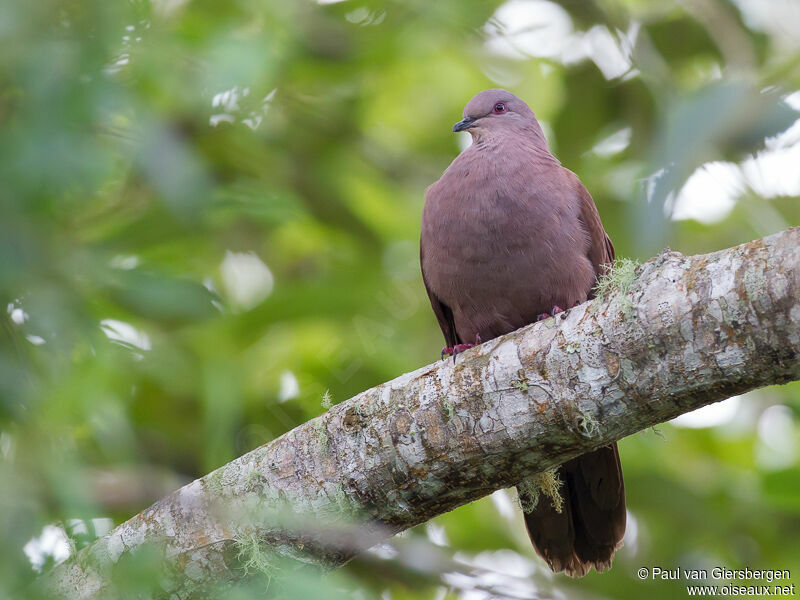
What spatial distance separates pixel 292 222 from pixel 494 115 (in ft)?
3.89

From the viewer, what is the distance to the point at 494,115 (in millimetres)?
4559

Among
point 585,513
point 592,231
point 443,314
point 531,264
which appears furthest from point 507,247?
point 585,513

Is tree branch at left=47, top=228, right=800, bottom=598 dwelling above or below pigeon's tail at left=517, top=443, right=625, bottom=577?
above

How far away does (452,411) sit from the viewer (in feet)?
8.80

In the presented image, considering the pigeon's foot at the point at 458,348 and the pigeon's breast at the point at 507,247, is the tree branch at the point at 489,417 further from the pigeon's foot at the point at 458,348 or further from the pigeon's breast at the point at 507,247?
the pigeon's breast at the point at 507,247

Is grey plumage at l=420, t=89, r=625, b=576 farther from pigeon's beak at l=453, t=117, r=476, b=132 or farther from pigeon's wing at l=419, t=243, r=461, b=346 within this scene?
pigeon's beak at l=453, t=117, r=476, b=132

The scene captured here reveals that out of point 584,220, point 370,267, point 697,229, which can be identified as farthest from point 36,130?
point 697,229

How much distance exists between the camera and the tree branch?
87.2 inches

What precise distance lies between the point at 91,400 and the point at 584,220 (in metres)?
2.01

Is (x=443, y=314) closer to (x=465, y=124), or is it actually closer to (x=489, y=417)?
(x=465, y=124)

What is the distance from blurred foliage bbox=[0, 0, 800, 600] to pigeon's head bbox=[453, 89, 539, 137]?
0.31 metres

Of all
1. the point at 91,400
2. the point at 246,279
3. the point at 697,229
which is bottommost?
the point at 246,279

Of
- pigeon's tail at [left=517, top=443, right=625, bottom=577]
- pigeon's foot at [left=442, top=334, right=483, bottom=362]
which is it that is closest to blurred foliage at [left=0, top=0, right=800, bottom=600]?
pigeon's tail at [left=517, top=443, right=625, bottom=577]

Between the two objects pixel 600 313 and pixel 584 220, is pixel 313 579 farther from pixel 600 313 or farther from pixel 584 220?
pixel 584 220
